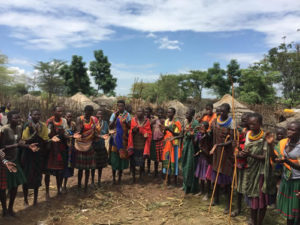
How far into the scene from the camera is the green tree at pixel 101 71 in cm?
3528

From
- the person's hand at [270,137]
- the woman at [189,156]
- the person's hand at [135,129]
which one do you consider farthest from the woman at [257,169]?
the person's hand at [135,129]

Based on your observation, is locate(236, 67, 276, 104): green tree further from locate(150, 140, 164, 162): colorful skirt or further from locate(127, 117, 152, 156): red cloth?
locate(127, 117, 152, 156): red cloth

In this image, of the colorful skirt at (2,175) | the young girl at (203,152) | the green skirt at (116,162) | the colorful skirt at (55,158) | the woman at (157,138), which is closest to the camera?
the colorful skirt at (2,175)

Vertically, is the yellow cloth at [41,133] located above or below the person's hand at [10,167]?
above

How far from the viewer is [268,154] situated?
3598mm

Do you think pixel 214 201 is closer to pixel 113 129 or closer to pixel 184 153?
pixel 184 153

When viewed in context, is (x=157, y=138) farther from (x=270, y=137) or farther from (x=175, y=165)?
(x=270, y=137)

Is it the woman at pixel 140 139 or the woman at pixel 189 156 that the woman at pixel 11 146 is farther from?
the woman at pixel 189 156

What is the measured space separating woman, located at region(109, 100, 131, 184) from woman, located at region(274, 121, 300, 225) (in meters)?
3.76

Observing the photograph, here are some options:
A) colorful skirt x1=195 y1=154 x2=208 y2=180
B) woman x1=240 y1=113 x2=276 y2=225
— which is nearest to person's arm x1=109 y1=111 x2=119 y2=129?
colorful skirt x1=195 y1=154 x2=208 y2=180

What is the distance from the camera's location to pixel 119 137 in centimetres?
625

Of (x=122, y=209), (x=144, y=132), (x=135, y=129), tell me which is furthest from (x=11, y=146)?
(x=144, y=132)

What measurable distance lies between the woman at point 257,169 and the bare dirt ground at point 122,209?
0.81 m

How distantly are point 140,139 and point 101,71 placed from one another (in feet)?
99.9
